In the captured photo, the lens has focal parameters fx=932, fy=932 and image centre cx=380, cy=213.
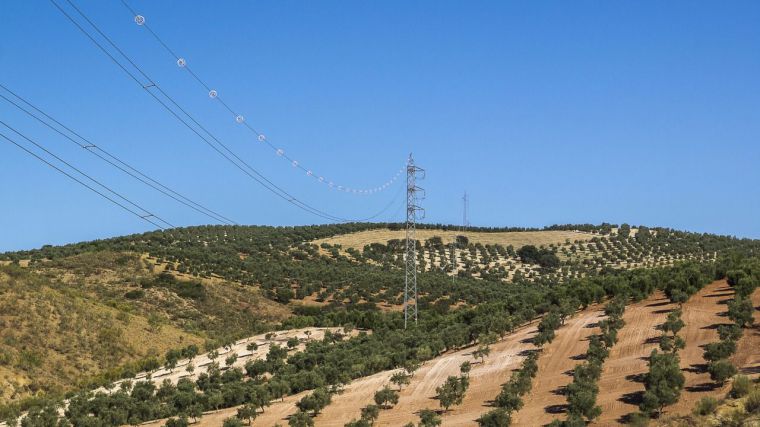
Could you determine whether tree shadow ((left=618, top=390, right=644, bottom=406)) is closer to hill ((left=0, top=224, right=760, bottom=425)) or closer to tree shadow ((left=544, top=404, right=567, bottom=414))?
hill ((left=0, top=224, right=760, bottom=425))

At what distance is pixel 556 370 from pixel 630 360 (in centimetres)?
391

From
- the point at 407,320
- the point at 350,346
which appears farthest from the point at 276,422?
the point at 407,320

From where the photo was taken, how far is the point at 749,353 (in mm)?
45000

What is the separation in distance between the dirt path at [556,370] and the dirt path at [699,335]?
17.7 feet

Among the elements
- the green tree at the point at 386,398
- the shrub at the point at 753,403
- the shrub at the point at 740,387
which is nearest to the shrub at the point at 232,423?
the green tree at the point at 386,398

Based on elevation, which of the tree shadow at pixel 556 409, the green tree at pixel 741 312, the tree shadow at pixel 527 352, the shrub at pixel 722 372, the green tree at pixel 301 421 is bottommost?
the green tree at pixel 301 421

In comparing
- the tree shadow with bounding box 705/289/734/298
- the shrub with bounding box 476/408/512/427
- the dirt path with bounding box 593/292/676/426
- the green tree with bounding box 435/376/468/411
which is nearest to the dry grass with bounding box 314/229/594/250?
the tree shadow with bounding box 705/289/734/298

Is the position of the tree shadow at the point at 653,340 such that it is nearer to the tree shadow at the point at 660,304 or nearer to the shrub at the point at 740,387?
the tree shadow at the point at 660,304

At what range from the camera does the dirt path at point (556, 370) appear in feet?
137

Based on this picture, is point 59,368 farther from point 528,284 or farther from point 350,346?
point 528,284

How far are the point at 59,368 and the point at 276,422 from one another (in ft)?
98.7

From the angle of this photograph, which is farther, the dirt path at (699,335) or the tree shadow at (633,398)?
the tree shadow at (633,398)

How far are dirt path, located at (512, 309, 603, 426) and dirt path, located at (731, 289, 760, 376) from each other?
814cm

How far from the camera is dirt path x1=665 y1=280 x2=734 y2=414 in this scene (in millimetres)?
40094
